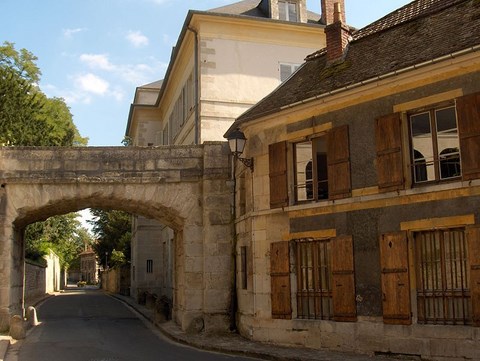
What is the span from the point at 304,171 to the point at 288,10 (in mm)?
10184

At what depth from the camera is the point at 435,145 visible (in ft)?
33.2

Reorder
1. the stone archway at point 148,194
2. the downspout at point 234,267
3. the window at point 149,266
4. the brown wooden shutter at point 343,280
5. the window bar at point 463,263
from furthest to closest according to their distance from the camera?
the window at point 149,266
the stone archway at point 148,194
the downspout at point 234,267
the brown wooden shutter at point 343,280
the window bar at point 463,263

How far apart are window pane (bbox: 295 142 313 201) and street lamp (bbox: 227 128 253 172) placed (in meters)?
1.32

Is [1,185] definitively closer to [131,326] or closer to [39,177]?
[39,177]

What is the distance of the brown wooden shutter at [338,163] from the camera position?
11.3 m

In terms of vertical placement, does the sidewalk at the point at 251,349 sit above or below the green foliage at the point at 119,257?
below

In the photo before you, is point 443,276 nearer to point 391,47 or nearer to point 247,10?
point 391,47

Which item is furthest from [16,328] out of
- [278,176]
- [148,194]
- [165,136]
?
[165,136]

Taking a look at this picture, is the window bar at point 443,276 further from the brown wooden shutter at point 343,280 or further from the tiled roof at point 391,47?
the tiled roof at point 391,47

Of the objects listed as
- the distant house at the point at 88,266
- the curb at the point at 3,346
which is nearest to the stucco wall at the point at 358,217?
the curb at the point at 3,346

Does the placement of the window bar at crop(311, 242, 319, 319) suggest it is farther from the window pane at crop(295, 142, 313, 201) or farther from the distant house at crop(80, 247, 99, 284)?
the distant house at crop(80, 247, 99, 284)

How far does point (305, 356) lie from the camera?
1034 centimetres

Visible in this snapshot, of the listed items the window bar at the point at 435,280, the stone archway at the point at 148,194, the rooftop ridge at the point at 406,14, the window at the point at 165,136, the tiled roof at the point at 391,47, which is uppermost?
the window at the point at 165,136

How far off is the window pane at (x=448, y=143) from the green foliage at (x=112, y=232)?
31.0m
